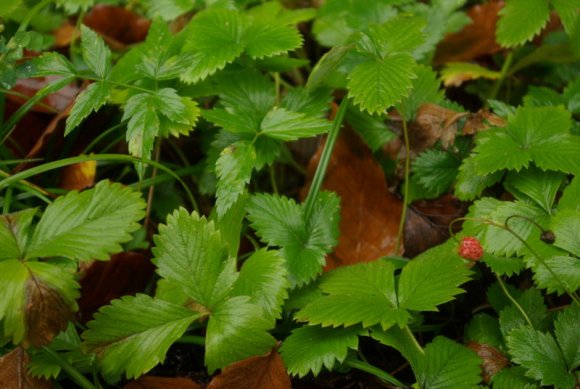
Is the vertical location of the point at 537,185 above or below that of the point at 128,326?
above

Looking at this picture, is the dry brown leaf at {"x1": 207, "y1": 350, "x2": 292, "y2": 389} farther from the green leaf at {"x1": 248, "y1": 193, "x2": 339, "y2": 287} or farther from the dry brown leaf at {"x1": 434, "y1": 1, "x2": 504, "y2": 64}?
the dry brown leaf at {"x1": 434, "y1": 1, "x2": 504, "y2": 64}

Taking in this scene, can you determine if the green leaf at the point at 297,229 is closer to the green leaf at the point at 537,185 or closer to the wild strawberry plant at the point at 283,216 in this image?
the wild strawberry plant at the point at 283,216

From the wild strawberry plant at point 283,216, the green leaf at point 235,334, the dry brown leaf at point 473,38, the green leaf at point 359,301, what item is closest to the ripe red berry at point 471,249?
the wild strawberry plant at point 283,216

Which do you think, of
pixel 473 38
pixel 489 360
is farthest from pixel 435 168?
pixel 473 38

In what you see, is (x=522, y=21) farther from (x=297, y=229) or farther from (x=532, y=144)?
(x=297, y=229)

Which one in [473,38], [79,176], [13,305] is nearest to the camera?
[13,305]

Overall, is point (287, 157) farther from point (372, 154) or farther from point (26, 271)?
point (26, 271)
